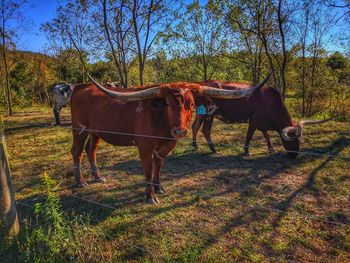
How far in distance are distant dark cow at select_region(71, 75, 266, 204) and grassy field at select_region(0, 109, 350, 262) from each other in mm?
520

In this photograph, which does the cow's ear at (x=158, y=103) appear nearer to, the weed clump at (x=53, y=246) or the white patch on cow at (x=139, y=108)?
the white patch on cow at (x=139, y=108)

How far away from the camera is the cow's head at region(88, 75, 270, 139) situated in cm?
336

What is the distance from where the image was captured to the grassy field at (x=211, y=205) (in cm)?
305

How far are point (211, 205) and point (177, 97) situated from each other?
159 centimetres

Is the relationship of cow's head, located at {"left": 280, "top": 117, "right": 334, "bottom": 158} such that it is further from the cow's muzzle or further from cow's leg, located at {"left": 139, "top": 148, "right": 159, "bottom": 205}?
the cow's muzzle

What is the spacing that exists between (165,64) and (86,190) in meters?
14.1

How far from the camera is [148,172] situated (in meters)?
4.07

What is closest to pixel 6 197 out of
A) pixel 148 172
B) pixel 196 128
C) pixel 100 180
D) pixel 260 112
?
pixel 148 172

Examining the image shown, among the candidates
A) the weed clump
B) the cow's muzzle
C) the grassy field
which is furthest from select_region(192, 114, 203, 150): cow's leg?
the weed clump

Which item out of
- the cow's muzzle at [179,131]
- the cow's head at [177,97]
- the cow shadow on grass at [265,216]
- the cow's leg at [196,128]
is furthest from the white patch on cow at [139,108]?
the cow's leg at [196,128]

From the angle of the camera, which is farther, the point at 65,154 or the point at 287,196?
the point at 65,154

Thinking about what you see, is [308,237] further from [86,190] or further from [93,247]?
[86,190]

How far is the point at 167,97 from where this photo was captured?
3465mm

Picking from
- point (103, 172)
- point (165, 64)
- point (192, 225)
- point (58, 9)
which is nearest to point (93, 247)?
point (192, 225)
